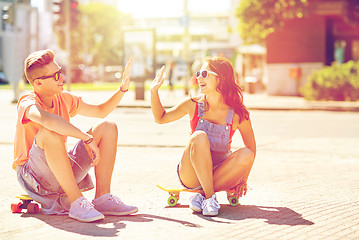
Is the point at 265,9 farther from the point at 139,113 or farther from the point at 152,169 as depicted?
the point at 152,169

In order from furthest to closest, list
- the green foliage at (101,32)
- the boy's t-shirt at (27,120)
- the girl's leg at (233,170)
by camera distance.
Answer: the green foliage at (101,32) < the girl's leg at (233,170) < the boy's t-shirt at (27,120)

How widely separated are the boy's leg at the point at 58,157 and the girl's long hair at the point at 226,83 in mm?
1351

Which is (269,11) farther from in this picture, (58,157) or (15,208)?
(58,157)

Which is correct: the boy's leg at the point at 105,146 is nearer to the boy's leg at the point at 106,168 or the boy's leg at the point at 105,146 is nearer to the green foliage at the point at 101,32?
the boy's leg at the point at 106,168

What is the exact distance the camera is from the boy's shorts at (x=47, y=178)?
4.64 meters

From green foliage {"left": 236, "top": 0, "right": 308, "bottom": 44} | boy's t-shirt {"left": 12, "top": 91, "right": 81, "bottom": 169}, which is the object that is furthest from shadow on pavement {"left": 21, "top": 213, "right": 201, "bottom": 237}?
green foliage {"left": 236, "top": 0, "right": 308, "bottom": 44}

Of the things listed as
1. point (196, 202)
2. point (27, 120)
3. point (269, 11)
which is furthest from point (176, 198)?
point (269, 11)

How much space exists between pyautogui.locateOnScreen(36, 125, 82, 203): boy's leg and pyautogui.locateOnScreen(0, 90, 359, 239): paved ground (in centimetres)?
29

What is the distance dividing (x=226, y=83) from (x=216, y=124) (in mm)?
338

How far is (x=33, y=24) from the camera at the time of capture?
72.1m

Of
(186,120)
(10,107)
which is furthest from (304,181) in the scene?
(10,107)

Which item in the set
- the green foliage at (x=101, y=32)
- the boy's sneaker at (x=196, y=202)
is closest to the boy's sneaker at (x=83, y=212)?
the boy's sneaker at (x=196, y=202)

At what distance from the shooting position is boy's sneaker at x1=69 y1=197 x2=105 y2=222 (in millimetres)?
4523

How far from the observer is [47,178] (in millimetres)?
4672
